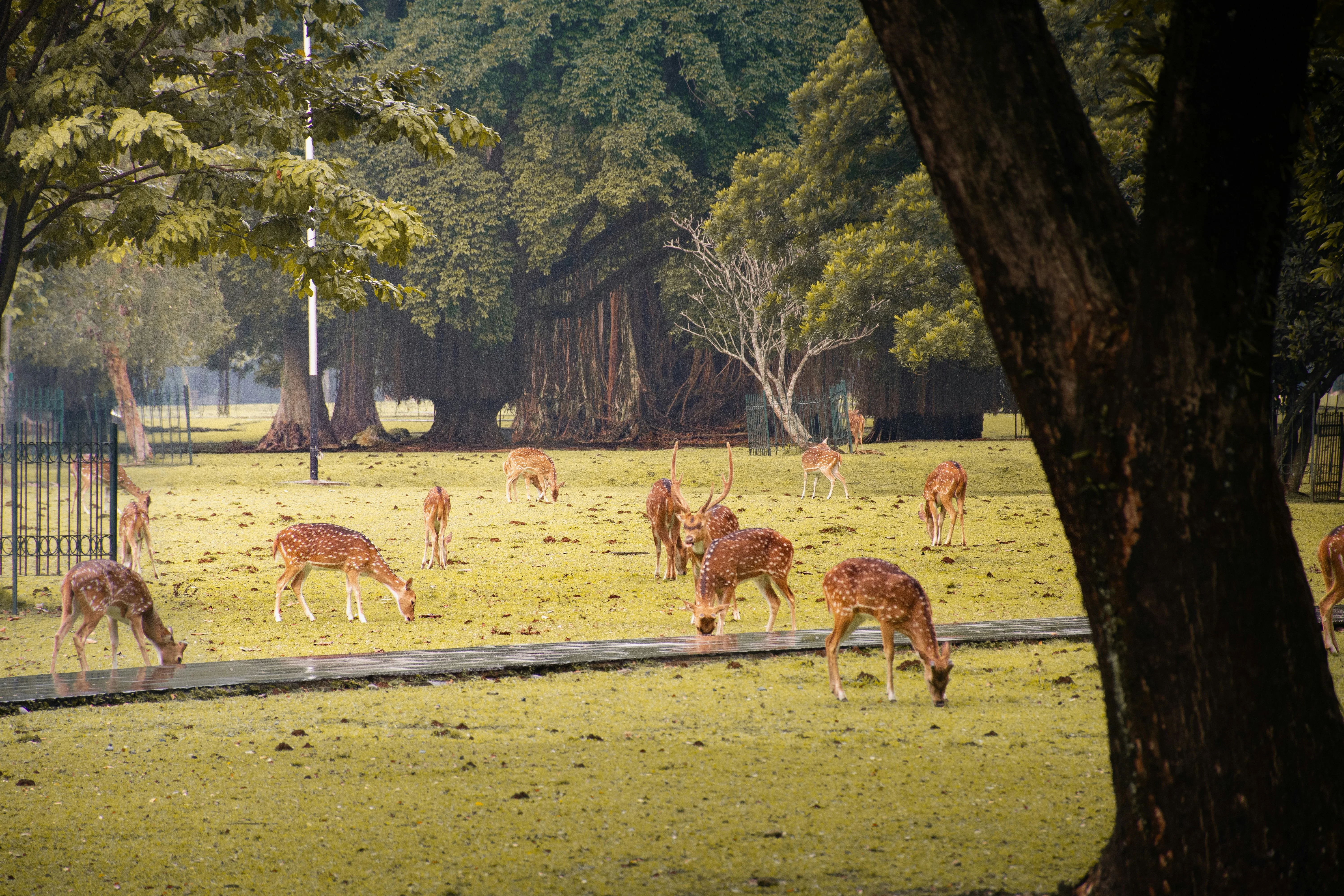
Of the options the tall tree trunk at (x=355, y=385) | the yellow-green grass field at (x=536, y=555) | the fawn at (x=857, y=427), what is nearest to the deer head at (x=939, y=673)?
the yellow-green grass field at (x=536, y=555)

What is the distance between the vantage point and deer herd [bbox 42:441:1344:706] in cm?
702

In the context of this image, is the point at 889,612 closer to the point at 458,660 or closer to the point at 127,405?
the point at 458,660

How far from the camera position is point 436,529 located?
45.7ft

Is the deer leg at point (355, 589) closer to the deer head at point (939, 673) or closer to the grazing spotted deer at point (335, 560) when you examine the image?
the grazing spotted deer at point (335, 560)

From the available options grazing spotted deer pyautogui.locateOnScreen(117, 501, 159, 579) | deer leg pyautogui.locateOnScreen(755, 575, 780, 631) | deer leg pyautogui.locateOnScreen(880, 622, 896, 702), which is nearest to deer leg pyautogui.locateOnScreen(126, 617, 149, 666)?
grazing spotted deer pyautogui.locateOnScreen(117, 501, 159, 579)

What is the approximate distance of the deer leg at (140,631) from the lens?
8242 mm

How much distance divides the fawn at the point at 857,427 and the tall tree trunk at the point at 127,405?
1845 cm

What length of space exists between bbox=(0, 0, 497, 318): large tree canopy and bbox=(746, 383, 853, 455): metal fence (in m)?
19.6

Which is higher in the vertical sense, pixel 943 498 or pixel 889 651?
pixel 943 498

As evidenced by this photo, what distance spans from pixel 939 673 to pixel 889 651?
0.30 m

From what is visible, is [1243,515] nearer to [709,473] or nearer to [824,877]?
[824,877]

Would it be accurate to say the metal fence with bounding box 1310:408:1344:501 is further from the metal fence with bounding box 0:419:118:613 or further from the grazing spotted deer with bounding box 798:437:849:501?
the metal fence with bounding box 0:419:118:613

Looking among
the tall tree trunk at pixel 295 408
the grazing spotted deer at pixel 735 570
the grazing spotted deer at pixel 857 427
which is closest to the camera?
the grazing spotted deer at pixel 735 570

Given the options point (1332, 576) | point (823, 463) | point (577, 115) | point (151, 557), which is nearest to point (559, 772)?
point (1332, 576)
